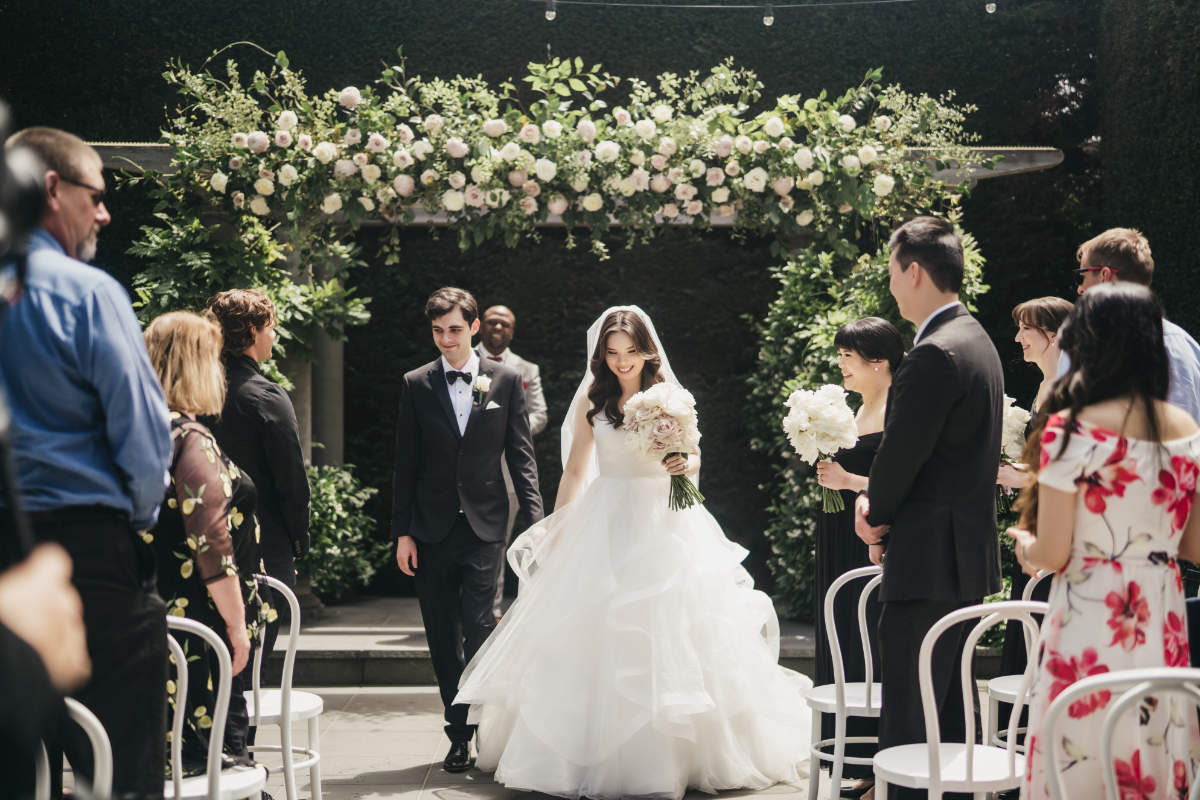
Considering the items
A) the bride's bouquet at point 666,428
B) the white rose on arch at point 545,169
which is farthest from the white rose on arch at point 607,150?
the bride's bouquet at point 666,428

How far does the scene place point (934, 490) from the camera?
3.34 m

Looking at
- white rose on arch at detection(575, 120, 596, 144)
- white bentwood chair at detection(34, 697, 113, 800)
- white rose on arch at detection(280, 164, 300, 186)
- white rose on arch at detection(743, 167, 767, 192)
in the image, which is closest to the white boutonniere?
white rose on arch at detection(575, 120, 596, 144)

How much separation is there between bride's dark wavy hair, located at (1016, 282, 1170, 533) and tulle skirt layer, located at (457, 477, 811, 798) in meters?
2.24

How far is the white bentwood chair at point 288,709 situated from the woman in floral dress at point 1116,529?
6.93 ft

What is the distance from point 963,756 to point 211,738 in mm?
1912

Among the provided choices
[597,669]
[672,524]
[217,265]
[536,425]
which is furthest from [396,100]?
[597,669]

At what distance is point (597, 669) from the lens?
439cm

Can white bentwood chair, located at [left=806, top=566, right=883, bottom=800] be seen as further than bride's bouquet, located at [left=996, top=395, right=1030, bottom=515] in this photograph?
No

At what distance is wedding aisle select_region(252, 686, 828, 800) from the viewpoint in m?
4.54

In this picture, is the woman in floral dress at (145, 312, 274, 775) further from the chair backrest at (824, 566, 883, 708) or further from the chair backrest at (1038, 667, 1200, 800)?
the chair backrest at (1038, 667, 1200, 800)

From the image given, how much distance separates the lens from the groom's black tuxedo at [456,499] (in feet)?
16.5

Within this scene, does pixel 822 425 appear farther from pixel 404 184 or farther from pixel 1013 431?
pixel 404 184

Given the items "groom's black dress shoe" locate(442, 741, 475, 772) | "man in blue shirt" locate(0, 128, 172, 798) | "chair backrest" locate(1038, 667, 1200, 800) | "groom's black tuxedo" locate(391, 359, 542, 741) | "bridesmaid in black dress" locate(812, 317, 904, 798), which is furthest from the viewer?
"groom's black tuxedo" locate(391, 359, 542, 741)

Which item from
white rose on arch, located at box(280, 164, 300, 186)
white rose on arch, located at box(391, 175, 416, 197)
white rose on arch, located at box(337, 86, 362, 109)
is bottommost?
white rose on arch, located at box(391, 175, 416, 197)
